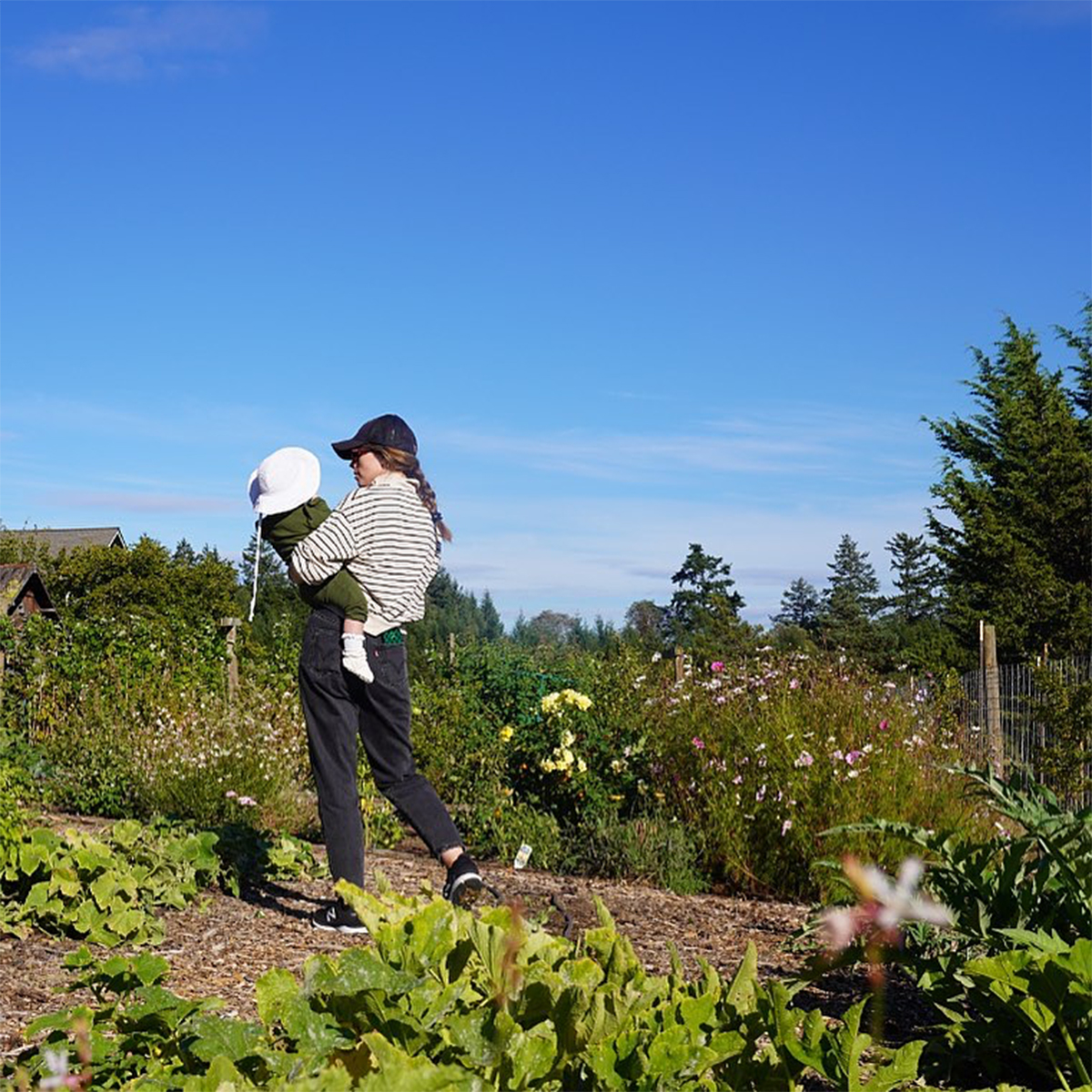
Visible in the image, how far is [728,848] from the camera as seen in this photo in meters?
6.87

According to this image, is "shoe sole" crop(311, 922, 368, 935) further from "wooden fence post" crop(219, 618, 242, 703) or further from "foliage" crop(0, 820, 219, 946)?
"wooden fence post" crop(219, 618, 242, 703)

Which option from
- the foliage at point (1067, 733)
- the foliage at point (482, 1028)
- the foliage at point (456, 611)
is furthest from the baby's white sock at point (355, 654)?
the foliage at point (456, 611)

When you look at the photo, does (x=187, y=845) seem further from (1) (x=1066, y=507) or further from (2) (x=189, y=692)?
(1) (x=1066, y=507)

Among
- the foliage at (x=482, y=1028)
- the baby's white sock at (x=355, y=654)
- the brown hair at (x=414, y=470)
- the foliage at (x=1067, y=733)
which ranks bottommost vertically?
the foliage at (x=482, y=1028)

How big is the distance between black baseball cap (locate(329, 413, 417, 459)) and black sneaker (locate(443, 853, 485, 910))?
62.2 inches

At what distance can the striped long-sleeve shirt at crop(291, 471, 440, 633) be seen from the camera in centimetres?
516

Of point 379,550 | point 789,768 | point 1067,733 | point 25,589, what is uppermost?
point 25,589

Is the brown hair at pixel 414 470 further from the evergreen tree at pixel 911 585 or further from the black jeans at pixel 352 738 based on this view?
the evergreen tree at pixel 911 585

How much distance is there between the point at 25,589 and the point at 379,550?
21475 mm

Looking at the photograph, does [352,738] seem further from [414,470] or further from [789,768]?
[789,768]

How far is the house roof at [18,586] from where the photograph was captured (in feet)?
53.5

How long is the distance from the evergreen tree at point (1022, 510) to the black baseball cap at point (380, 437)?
1316 cm

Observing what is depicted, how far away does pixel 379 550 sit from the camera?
524cm

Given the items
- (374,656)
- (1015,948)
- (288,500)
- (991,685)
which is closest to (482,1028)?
(1015,948)
